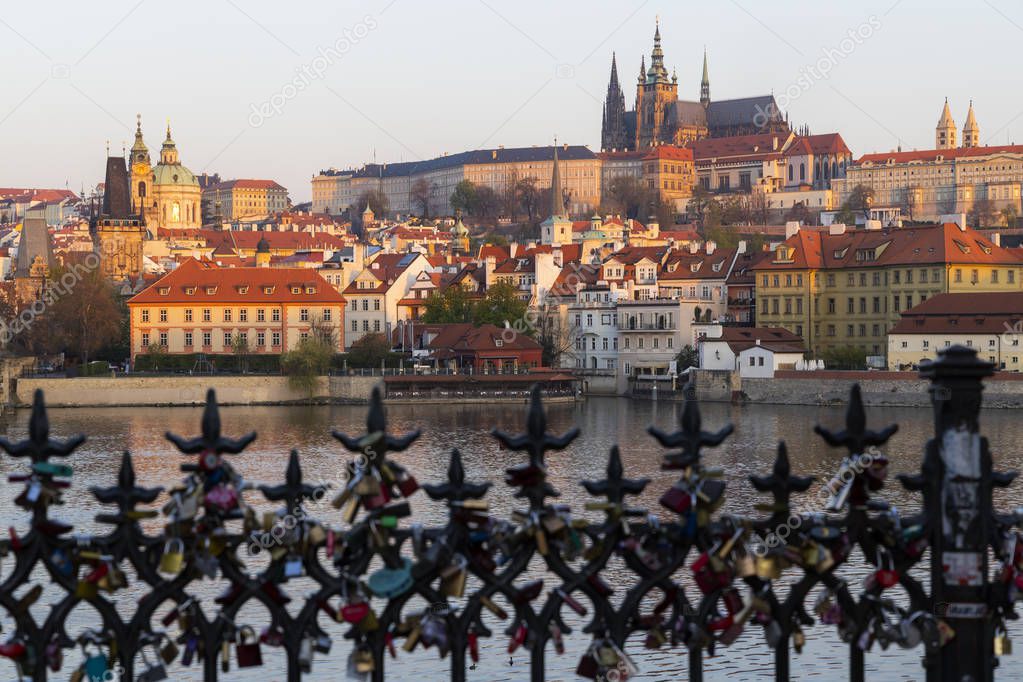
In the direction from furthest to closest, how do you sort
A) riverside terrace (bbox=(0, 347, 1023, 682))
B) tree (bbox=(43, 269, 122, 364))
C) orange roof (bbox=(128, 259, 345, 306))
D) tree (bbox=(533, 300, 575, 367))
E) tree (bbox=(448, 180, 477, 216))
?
tree (bbox=(448, 180, 477, 216))
tree (bbox=(533, 300, 575, 367))
orange roof (bbox=(128, 259, 345, 306))
tree (bbox=(43, 269, 122, 364))
riverside terrace (bbox=(0, 347, 1023, 682))

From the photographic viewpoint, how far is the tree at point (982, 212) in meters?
150

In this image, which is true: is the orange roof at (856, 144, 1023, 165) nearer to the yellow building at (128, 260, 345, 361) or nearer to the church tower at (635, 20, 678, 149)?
the church tower at (635, 20, 678, 149)

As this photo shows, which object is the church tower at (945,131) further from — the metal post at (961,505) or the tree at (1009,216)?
the metal post at (961,505)

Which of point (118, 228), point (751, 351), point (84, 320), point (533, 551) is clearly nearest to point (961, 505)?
point (533, 551)

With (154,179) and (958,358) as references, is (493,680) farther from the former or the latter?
(154,179)

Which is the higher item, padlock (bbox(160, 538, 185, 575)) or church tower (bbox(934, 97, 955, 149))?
church tower (bbox(934, 97, 955, 149))

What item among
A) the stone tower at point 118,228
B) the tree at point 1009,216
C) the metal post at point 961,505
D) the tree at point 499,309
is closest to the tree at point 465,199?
the tree at point 1009,216

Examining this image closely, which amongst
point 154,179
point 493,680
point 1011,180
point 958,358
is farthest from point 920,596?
point 154,179

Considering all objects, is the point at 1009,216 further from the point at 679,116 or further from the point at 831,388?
the point at 831,388

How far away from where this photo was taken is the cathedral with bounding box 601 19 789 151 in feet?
630

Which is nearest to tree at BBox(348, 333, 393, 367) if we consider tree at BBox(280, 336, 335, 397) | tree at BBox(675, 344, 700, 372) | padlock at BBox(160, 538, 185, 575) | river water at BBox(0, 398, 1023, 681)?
tree at BBox(280, 336, 335, 397)

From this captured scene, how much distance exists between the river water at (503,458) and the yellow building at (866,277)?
11615 millimetres

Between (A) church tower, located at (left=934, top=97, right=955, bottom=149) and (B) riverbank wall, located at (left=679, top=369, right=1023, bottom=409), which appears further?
(A) church tower, located at (left=934, top=97, right=955, bottom=149)

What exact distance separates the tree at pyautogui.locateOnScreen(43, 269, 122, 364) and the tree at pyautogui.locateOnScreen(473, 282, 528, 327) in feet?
56.3
